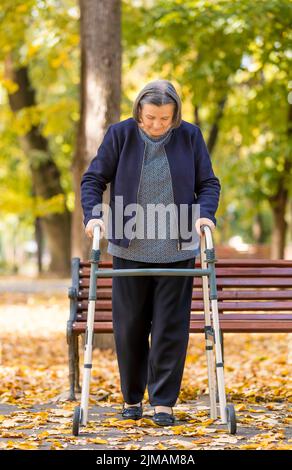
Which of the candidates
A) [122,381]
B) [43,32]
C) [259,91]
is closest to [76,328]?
[122,381]

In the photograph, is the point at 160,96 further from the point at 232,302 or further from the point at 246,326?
the point at 232,302

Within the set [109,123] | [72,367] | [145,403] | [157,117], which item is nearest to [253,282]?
[145,403]

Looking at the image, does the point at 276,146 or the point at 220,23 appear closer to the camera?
the point at 220,23

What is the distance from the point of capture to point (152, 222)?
4785mm

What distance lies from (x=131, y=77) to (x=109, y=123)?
45.2 ft

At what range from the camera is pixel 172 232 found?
479 cm

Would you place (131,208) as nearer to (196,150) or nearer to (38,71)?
(196,150)

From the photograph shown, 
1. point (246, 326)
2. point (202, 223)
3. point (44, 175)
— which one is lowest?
point (246, 326)

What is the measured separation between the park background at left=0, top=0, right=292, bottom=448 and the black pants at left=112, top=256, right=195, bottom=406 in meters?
0.44

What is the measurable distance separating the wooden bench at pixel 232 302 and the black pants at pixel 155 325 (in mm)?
897

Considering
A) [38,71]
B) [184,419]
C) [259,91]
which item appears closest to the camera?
[184,419]

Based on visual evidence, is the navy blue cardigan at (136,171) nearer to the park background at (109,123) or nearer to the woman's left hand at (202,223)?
the woman's left hand at (202,223)

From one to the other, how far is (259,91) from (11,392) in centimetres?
816

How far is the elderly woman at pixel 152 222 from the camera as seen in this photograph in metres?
4.77
